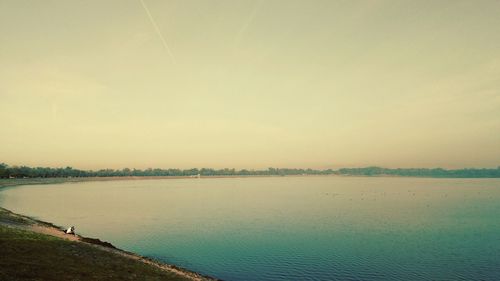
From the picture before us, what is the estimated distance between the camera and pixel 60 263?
28.6 meters

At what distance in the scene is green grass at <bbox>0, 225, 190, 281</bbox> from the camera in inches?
969

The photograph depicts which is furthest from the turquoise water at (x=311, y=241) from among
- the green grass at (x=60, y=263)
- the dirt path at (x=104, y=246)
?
the green grass at (x=60, y=263)

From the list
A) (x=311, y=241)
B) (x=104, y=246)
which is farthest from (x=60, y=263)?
(x=311, y=241)

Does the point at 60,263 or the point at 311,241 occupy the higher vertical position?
the point at 60,263

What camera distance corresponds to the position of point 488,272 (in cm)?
4250

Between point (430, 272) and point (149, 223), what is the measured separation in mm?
59312

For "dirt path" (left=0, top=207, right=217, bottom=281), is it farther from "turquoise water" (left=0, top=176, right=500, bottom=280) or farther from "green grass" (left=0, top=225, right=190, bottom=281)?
"turquoise water" (left=0, top=176, right=500, bottom=280)

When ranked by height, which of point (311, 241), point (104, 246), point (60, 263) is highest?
point (60, 263)

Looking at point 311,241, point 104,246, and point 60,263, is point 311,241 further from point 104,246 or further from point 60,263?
point 60,263

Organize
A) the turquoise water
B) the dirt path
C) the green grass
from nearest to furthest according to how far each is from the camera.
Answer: the green grass < the dirt path < the turquoise water

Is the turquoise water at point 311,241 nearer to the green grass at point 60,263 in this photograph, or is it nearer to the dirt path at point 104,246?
the dirt path at point 104,246

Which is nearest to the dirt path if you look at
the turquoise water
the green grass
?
the green grass

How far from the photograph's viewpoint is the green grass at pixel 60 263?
24.6 meters

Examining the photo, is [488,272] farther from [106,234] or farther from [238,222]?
[106,234]
